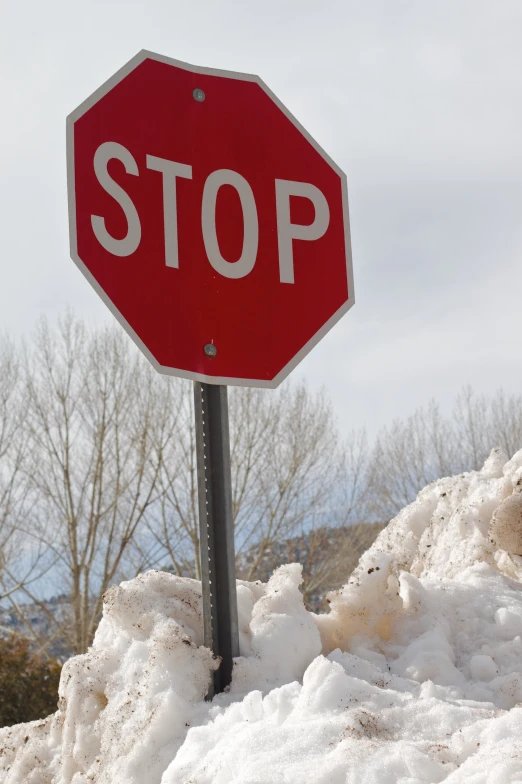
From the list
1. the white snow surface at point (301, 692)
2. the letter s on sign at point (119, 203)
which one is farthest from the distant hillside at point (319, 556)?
the letter s on sign at point (119, 203)

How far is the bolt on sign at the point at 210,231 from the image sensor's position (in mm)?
1767

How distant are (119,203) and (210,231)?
0.75 feet

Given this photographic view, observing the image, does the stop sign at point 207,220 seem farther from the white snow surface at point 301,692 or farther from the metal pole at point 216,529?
the white snow surface at point 301,692

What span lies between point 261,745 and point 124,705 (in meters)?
0.45

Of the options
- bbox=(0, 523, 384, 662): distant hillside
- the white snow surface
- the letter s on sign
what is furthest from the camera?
bbox=(0, 523, 384, 662): distant hillside

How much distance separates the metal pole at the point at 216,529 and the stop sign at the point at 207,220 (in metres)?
0.09

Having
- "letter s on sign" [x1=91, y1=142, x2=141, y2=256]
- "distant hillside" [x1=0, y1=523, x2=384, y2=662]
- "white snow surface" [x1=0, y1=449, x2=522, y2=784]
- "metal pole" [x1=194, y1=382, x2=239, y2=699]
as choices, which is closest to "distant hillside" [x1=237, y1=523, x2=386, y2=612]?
"distant hillside" [x1=0, y1=523, x2=384, y2=662]

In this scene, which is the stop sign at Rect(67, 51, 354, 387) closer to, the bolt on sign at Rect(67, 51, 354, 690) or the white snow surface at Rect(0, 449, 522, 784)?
the bolt on sign at Rect(67, 51, 354, 690)

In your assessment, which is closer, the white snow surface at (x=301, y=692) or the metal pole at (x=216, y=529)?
the white snow surface at (x=301, y=692)

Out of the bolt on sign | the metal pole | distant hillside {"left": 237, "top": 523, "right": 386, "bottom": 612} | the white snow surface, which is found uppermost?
the bolt on sign

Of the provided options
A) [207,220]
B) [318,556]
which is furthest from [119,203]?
[318,556]

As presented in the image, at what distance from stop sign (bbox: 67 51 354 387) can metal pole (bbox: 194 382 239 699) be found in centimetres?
9

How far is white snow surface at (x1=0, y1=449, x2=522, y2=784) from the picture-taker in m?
1.38

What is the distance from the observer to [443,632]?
1.96 metres
